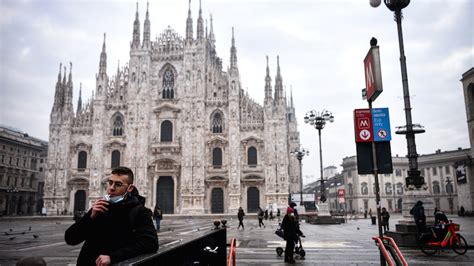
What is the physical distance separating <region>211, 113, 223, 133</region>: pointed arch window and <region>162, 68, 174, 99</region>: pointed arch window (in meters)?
5.90

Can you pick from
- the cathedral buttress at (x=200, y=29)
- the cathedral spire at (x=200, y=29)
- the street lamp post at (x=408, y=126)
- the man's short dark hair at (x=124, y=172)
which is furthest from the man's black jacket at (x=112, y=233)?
the cathedral spire at (x=200, y=29)

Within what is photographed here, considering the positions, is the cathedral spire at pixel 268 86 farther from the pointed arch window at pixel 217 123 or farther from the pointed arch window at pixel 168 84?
the pointed arch window at pixel 168 84

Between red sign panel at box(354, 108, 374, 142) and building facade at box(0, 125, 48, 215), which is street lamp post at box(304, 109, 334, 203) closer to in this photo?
red sign panel at box(354, 108, 374, 142)

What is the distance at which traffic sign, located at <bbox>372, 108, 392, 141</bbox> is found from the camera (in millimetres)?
6500

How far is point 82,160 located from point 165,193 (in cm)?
1092

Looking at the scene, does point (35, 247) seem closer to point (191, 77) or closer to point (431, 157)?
point (191, 77)

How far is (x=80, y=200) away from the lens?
44.2 meters

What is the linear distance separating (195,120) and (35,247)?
1207 inches

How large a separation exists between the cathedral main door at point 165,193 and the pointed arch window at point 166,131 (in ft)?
14.7

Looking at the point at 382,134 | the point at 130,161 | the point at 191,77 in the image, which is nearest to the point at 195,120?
the point at 191,77

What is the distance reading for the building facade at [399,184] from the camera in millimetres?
62594

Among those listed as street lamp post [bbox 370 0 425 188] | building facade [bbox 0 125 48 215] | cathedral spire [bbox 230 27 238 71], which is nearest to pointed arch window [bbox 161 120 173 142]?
cathedral spire [bbox 230 27 238 71]

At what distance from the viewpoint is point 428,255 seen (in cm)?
1074

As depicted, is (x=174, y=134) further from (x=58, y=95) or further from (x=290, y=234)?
(x=290, y=234)
